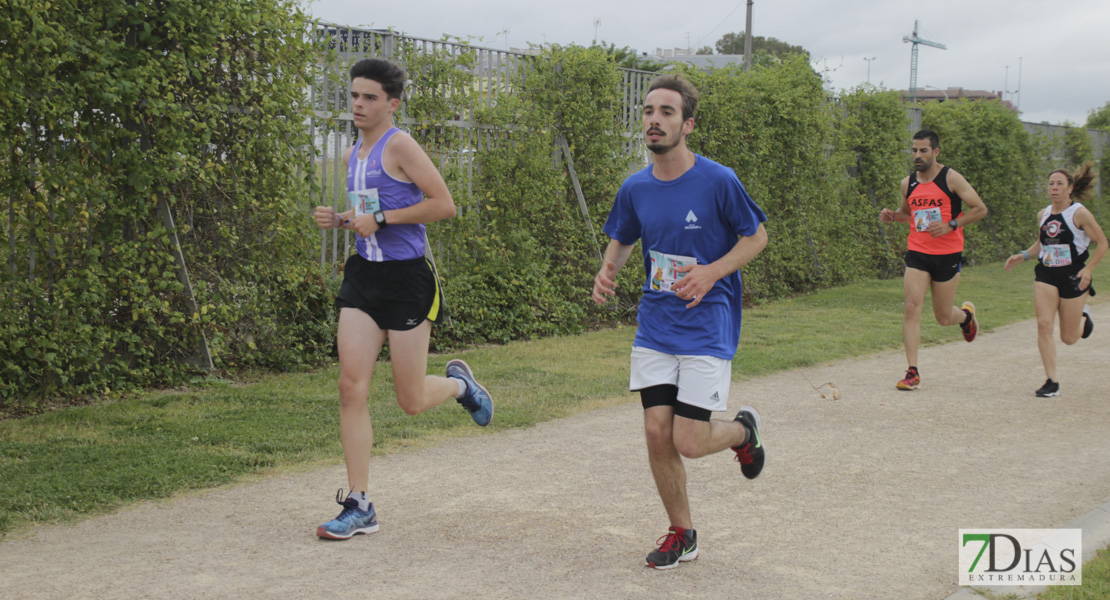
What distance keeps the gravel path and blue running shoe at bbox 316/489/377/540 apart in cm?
6

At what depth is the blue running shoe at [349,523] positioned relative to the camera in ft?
15.7

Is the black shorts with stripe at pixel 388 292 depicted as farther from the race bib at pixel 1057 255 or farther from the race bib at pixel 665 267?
the race bib at pixel 1057 255

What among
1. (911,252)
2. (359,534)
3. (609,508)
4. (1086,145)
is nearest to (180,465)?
(359,534)

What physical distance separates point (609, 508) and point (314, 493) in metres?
1.57

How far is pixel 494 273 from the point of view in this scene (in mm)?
11164

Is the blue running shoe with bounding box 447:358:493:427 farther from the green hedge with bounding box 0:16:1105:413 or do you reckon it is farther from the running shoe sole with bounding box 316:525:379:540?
the green hedge with bounding box 0:16:1105:413

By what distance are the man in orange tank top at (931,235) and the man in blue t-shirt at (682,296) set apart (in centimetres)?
492

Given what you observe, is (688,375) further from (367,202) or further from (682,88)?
(367,202)

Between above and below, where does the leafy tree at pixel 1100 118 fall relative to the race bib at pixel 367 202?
above

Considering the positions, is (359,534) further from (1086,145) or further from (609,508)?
(1086,145)

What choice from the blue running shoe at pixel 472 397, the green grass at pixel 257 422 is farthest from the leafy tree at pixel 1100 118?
the blue running shoe at pixel 472 397

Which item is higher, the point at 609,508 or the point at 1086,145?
the point at 1086,145

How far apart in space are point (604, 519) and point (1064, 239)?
5.85m

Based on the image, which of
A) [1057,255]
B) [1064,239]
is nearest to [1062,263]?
[1057,255]
